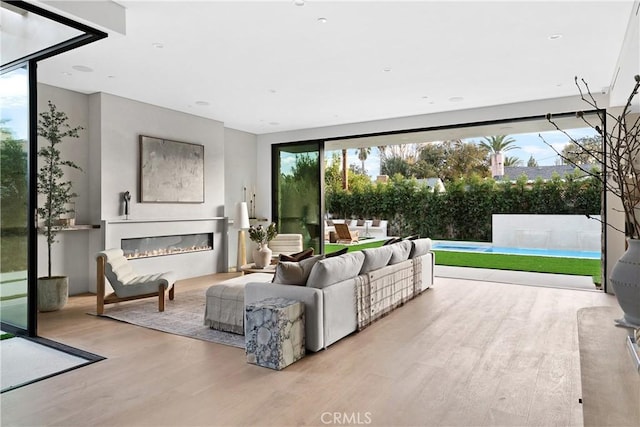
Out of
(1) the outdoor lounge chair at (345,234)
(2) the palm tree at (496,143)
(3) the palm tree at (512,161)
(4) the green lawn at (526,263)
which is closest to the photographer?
(4) the green lawn at (526,263)

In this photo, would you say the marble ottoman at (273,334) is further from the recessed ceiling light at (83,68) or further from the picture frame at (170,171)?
the picture frame at (170,171)

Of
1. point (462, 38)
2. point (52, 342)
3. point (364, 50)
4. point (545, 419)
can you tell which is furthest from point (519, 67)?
point (52, 342)

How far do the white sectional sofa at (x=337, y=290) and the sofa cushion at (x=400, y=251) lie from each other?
0.01 metres

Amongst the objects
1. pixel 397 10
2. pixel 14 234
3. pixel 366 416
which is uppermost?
pixel 397 10

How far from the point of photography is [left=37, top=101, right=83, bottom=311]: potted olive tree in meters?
5.18

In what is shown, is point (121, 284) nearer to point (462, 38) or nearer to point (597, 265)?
point (462, 38)

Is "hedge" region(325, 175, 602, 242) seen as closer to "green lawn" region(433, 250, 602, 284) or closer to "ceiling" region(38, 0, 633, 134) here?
"green lawn" region(433, 250, 602, 284)

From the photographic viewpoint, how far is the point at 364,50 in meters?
4.51

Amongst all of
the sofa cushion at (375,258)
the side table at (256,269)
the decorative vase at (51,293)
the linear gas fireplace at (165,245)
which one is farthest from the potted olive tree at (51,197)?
the sofa cushion at (375,258)

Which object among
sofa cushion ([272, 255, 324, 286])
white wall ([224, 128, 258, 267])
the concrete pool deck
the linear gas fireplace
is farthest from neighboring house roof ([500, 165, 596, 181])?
sofa cushion ([272, 255, 324, 286])

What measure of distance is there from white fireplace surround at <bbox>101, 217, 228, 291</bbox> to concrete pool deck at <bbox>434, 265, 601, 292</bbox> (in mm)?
4105

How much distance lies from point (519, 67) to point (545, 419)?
13.3ft

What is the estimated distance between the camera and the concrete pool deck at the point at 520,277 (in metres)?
6.69

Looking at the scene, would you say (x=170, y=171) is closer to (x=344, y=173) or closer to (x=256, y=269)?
(x=256, y=269)
